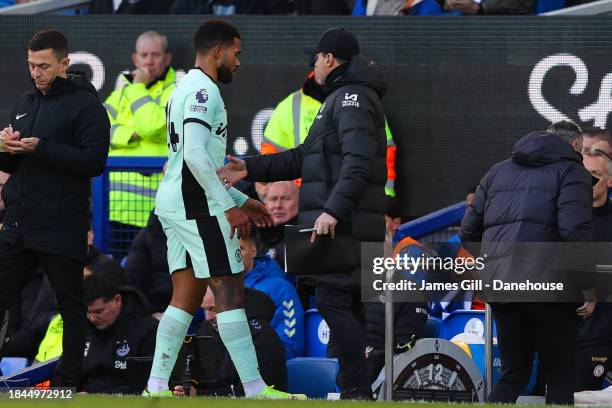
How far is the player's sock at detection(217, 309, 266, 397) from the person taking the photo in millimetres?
7363

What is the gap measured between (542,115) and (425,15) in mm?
1185

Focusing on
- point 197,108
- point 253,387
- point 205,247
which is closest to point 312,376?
point 253,387

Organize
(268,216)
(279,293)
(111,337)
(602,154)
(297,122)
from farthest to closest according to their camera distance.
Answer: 1. (297,122)
2. (279,293)
3. (111,337)
4. (602,154)
5. (268,216)

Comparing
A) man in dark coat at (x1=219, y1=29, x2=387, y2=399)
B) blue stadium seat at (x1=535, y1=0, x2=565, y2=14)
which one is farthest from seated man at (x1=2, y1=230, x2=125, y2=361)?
blue stadium seat at (x1=535, y1=0, x2=565, y2=14)

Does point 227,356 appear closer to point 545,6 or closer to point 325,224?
point 325,224

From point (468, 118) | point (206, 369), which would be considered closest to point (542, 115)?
point (468, 118)

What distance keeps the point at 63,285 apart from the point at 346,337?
63.8 inches

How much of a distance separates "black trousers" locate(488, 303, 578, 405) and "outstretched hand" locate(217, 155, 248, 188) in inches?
61.9

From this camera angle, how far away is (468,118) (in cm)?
1069

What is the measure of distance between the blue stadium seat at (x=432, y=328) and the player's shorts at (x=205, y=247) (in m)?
1.92

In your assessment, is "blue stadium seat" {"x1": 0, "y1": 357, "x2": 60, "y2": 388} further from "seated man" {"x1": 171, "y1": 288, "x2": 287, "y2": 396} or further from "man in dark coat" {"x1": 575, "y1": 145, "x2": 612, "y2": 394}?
"man in dark coat" {"x1": 575, "y1": 145, "x2": 612, "y2": 394}

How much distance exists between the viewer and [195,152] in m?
7.35

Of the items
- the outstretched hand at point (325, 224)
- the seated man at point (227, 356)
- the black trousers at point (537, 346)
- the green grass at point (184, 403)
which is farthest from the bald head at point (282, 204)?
the green grass at point (184, 403)

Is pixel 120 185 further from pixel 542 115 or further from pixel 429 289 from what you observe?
pixel 429 289
